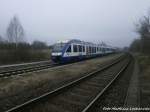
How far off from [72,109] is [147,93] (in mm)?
4662

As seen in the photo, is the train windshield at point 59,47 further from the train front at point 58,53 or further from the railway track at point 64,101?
the railway track at point 64,101

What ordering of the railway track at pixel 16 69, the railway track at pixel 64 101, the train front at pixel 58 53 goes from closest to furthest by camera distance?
1. the railway track at pixel 64 101
2. the railway track at pixel 16 69
3. the train front at pixel 58 53

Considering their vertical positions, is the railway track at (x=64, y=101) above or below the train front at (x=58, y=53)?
below

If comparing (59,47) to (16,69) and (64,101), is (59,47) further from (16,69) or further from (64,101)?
(64,101)

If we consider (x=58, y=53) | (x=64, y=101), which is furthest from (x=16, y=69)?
(x=64, y=101)

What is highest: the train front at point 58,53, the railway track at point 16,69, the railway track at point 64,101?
the train front at point 58,53

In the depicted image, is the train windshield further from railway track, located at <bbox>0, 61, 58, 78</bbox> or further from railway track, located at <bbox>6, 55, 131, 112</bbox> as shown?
railway track, located at <bbox>6, 55, 131, 112</bbox>

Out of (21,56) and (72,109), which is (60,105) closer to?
(72,109)

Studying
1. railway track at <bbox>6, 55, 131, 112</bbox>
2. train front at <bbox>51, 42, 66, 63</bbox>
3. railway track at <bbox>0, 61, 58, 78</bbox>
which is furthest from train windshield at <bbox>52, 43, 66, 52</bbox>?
railway track at <bbox>6, 55, 131, 112</bbox>

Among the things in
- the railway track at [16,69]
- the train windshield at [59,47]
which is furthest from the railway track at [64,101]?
the train windshield at [59,47]

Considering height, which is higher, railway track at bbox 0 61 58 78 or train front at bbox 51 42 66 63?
train front at bbox 51 42 66 63

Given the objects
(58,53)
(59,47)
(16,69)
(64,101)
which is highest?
(59,47)

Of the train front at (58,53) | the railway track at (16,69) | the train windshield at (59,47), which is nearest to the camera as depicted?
the railway track at (16,69)

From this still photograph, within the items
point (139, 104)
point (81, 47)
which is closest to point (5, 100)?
point (139, 104)
